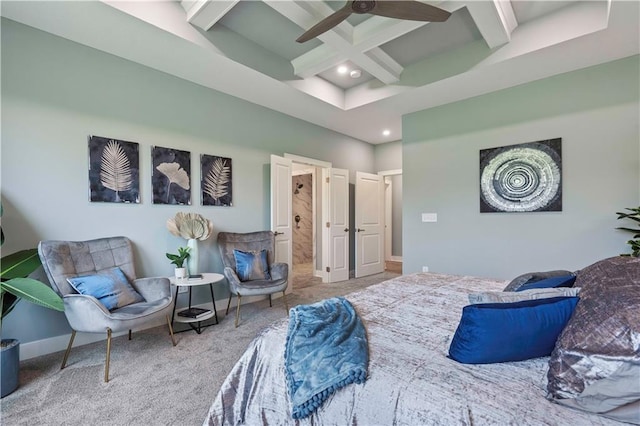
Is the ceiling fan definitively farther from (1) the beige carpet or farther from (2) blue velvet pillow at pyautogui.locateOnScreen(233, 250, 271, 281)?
(1) the beige carpet

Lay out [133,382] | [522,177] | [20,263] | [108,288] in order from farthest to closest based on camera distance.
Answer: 1. [522,177]
2. [108,288]
3. [20,263]
4. [133,382]

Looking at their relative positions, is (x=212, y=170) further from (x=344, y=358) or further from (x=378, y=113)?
(x=344, y=358)

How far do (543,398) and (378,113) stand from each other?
4220mm

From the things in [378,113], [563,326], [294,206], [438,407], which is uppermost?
[378,113]

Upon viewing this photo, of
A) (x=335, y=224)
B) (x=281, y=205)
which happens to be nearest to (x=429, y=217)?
(x=335, y=224)

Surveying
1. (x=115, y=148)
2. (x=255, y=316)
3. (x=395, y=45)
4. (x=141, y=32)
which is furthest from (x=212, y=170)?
(x=395, y=45)

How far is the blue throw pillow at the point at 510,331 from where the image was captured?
1.08m

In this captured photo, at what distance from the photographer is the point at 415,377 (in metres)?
1.03

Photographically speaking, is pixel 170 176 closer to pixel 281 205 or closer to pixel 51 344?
pixel 281 205

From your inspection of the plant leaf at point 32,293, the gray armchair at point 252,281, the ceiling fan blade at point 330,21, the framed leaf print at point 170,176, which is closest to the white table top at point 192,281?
the gray armchair at point 252,281

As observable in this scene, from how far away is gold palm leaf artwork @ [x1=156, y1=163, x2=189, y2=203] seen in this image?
10.8 feet

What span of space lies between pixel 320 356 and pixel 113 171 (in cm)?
287

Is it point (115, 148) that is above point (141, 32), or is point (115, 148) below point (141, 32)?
below

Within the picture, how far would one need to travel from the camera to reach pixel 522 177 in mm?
3584
